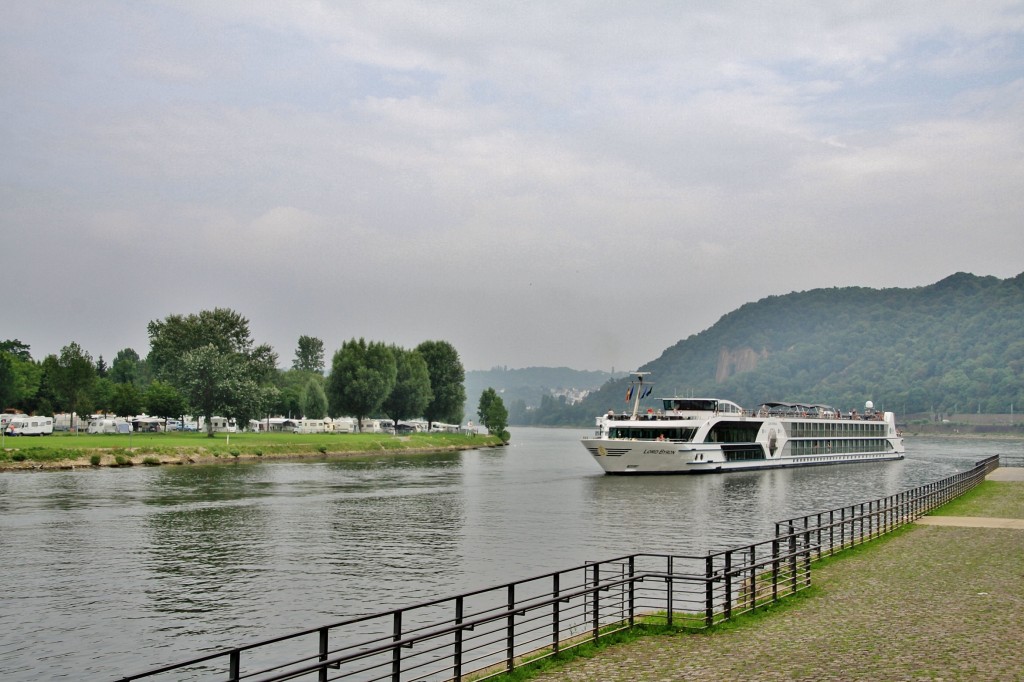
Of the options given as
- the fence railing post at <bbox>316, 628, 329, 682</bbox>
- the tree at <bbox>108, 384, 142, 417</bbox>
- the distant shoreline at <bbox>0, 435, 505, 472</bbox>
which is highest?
the tree at <bbox>108, 384, 142, 417</bbox>

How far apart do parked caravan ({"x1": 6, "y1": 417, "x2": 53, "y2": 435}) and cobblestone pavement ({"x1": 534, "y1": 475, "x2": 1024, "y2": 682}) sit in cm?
11162

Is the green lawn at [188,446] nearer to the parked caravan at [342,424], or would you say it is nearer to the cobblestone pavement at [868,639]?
the parked caravan at [342,424]

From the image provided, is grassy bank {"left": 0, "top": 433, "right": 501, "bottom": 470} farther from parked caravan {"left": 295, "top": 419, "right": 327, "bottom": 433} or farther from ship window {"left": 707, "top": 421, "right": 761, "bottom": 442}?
ship window {"left": 707, "top": 421, "right": 761, "bottom": 442}

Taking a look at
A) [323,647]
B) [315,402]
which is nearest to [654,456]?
[323,647]

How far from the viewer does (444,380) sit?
170750 millimetres

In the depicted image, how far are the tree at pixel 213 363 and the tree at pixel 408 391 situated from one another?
22789mm

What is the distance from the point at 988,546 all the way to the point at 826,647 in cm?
1722

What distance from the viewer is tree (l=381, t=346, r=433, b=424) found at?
15500 centimetres

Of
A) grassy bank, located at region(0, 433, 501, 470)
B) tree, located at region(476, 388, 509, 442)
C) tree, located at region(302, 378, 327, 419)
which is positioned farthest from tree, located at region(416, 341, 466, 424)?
grassy bank, located at region(0, 433, 501, 470)

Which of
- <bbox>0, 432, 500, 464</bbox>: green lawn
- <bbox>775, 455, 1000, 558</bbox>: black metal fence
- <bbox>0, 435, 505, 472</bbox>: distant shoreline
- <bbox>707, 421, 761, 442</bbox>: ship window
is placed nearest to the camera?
<bbox>775, 455, 1000, 558</bbox>: black metal fence

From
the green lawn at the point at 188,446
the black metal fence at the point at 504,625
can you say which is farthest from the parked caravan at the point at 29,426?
the black metal fence at the point at 504,625

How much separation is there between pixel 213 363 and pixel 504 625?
106078mm

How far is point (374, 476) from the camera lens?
8525cm

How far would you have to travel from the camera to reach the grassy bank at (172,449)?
268 ft
